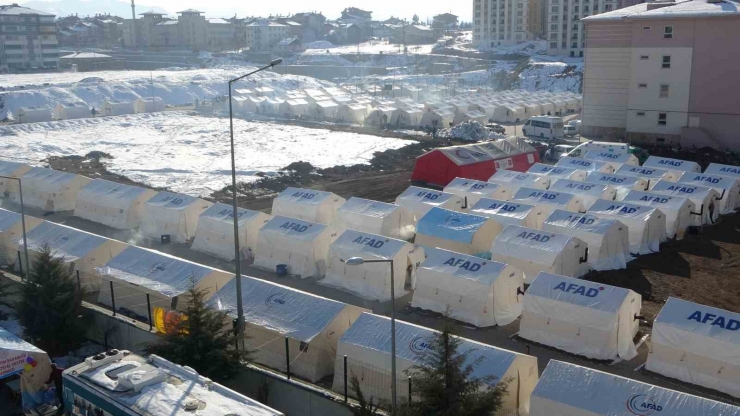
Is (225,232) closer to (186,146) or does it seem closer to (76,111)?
(186,146)

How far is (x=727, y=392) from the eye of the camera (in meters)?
12.0

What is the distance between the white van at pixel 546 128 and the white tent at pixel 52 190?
25648mm

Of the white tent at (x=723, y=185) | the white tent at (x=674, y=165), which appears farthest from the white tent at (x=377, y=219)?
the white tent at (x=674, y=165)

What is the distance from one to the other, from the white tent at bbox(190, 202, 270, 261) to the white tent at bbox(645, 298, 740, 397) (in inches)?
447

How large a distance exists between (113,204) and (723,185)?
2069 cm

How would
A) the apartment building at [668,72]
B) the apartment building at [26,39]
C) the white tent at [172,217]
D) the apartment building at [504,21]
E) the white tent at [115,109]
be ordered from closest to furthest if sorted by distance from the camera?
the white tent at [172,217] < the apartment building at [668,72] < the white tent at [115,109] < the apartment building at [26,39] < the apartment building at [504,21]

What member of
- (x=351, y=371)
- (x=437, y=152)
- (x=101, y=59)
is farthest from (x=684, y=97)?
(x=101, y=59)

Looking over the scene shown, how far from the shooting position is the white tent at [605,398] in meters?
9.09

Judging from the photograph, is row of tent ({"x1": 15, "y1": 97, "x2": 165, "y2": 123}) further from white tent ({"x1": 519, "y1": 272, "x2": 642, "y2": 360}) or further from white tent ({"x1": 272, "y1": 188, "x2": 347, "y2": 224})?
white tent ({"x1": 519, "y1": 272, "x2": 642, "y2": 360})

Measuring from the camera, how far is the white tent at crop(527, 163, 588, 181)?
26062mm

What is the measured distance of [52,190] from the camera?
25.9m

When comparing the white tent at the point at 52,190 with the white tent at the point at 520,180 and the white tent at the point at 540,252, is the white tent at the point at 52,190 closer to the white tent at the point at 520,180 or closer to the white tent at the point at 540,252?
the white tent at the point at 520,180

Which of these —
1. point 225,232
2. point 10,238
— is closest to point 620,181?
point 225,232

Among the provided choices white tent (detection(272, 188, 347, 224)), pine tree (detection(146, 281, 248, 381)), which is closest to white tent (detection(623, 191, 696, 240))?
white tent (detection(272, 188, 347, 224))
